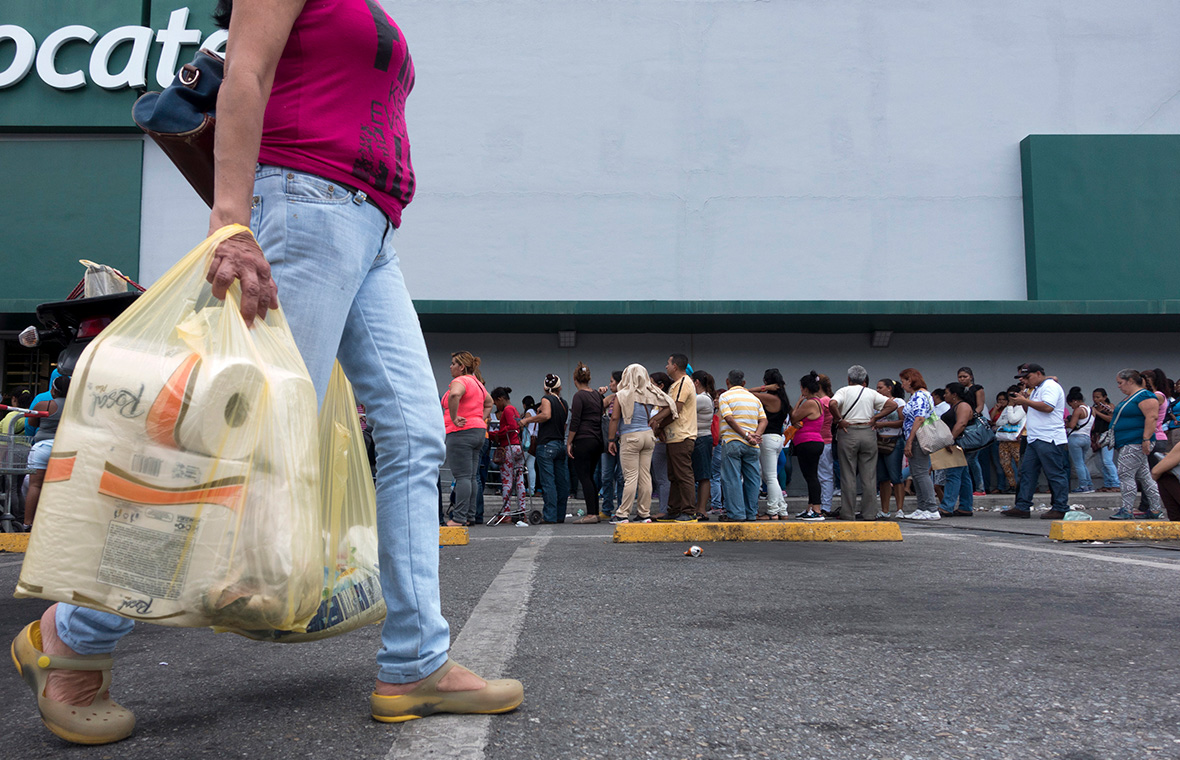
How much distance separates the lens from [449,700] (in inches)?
76.7

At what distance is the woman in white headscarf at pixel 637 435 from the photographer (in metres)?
9.48

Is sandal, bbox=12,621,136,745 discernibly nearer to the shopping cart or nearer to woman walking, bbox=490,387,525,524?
the shopping cart

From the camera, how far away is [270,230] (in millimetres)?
1935

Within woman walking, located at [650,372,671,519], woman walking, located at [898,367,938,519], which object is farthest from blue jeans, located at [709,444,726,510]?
woman walking, located at [898,367,938,519]

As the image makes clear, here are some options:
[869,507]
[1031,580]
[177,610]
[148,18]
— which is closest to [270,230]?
[177,610]

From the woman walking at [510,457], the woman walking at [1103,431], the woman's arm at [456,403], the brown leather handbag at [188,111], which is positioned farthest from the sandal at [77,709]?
the woman walking at [1103,431]

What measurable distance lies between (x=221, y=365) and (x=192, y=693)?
3.33ft

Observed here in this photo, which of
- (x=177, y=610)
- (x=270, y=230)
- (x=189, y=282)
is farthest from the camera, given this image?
(x=270, y=230)

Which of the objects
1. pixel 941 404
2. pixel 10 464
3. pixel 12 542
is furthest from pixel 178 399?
pixel 941 404

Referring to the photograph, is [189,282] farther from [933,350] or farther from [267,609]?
[933,350]

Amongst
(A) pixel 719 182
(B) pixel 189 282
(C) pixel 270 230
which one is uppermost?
(A) pixel 719 182

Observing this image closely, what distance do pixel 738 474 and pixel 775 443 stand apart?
751 mm

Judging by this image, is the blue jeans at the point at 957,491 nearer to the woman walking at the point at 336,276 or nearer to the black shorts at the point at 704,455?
the black shorts at the point at 704,455

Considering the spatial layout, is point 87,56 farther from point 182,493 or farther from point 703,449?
point 182,493
